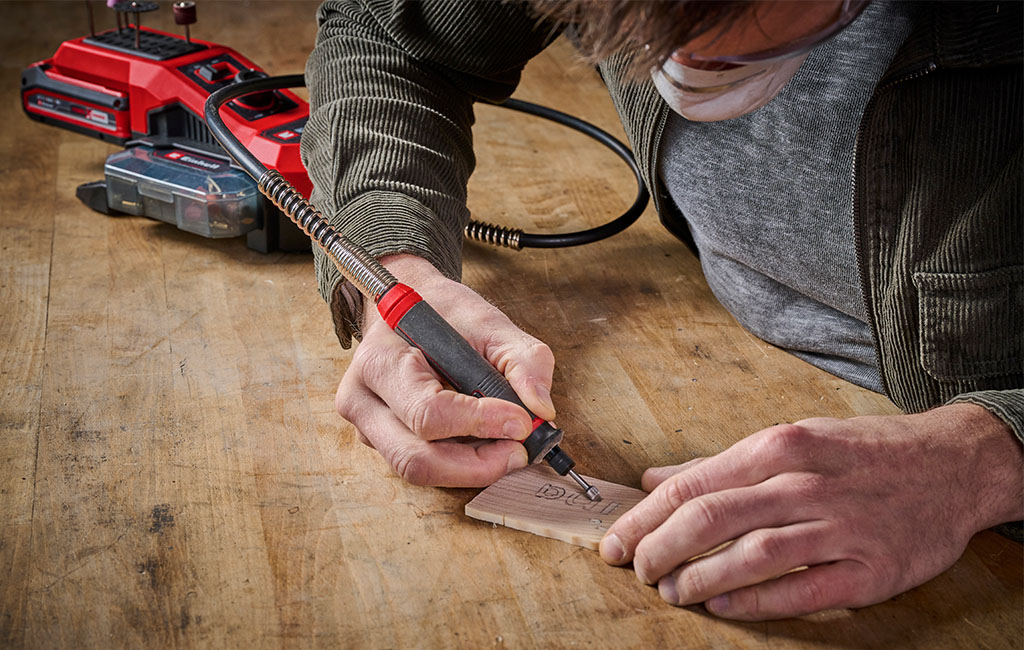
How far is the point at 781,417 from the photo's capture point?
2.60 ft

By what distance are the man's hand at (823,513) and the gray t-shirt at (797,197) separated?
20 centimetres

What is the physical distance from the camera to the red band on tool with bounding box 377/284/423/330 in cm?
67

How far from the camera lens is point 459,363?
0.66 metres

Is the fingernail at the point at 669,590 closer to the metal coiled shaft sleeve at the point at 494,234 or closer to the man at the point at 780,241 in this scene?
the man at the point at 780,241

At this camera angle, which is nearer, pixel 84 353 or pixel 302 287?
pixel 84 353

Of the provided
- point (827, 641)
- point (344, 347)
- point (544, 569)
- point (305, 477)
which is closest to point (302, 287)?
point (344, 347)

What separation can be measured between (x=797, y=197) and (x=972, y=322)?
0.20 meters

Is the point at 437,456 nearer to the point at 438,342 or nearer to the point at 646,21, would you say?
the point at 438,342

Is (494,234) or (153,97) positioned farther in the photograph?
(153,97)

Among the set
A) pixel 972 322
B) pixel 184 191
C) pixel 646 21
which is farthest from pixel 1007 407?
pixel 184 191

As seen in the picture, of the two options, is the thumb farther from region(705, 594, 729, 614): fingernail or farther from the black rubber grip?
region(705, 594, 729, 614): fingernail

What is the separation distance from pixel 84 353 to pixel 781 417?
60 centimetres

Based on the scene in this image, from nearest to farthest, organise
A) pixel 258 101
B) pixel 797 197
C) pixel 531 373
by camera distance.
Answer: pixel 531 373, pixel 797 197, pixel 258 101

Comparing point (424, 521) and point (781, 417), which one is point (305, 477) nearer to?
point (424, 521)
